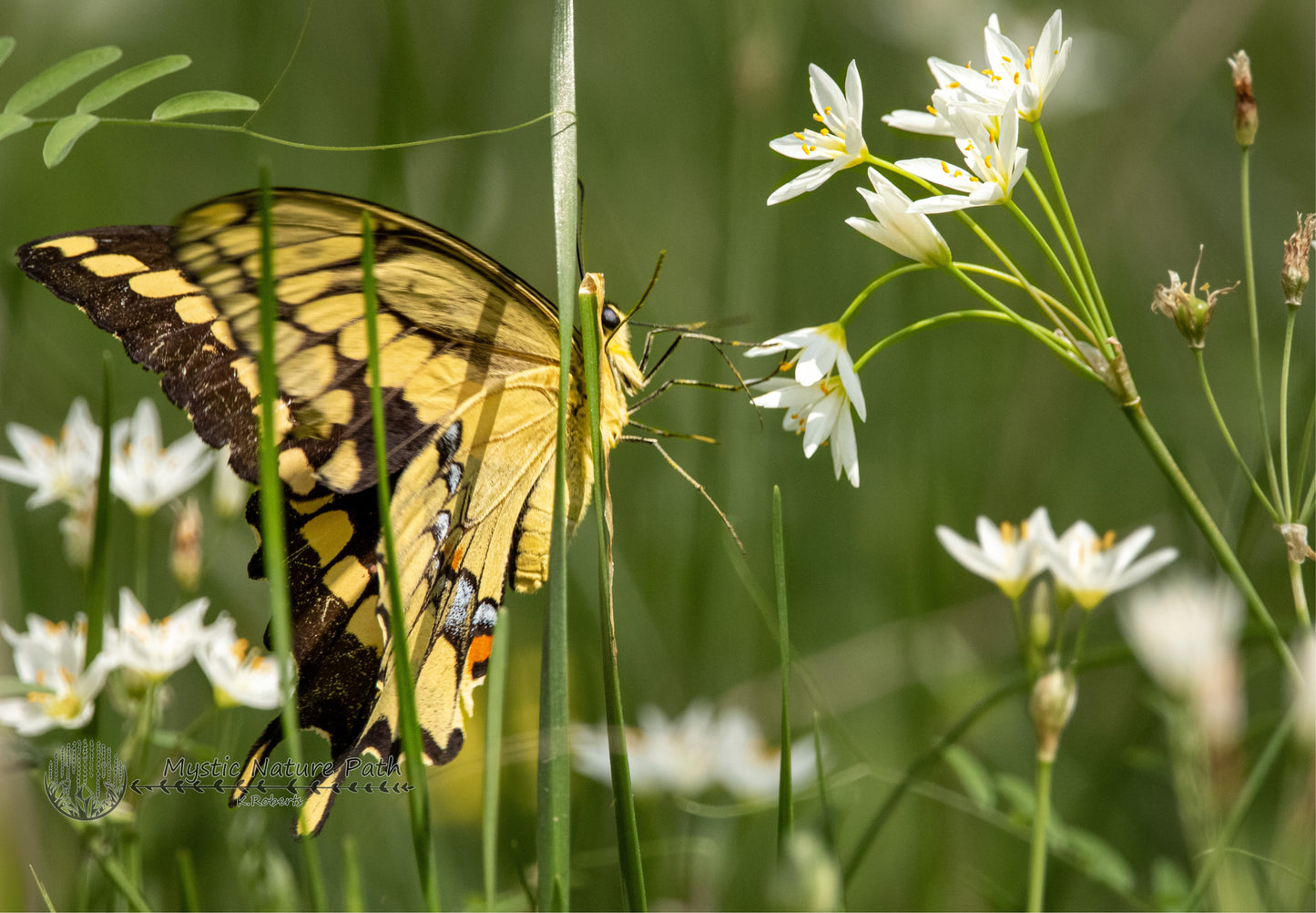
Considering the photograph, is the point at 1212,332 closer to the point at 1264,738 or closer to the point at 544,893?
the point at 1264,738

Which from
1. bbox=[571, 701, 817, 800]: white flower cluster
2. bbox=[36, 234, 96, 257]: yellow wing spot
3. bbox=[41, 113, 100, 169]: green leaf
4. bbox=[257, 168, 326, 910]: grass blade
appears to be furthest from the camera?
bbox=[571, 701, 817, 800]: white flower cluster

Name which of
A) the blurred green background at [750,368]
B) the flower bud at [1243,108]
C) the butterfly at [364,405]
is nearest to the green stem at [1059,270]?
the flower bud at [1243,108]

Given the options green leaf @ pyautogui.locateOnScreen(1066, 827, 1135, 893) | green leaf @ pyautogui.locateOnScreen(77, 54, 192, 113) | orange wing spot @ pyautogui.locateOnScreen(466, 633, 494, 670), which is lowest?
green leaf @ pyautogui.locateOnScreen(1066, 827, 1135, 893)

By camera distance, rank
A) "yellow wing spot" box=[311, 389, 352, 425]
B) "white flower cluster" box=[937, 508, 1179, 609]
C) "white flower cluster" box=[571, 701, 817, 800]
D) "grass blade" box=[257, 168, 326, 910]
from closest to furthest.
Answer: "grass blade" box=[257, 168, 326, 910] → "white flower cluster" box=[937, 508, 1179, 609] → "yellow wing spot" box=[311, 389, 352, 425] → "white flower cluster" box=[571, 701, 817, 800]

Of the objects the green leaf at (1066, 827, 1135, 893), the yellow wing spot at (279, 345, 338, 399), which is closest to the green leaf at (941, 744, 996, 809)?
the green leaf at (1066, 827, 1135, 893)

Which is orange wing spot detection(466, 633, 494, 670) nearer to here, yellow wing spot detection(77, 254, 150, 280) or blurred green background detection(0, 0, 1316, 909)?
blurred green background detection(0, 0, 1316, 909)

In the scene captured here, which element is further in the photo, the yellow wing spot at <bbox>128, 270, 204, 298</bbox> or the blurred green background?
the blurred green background
